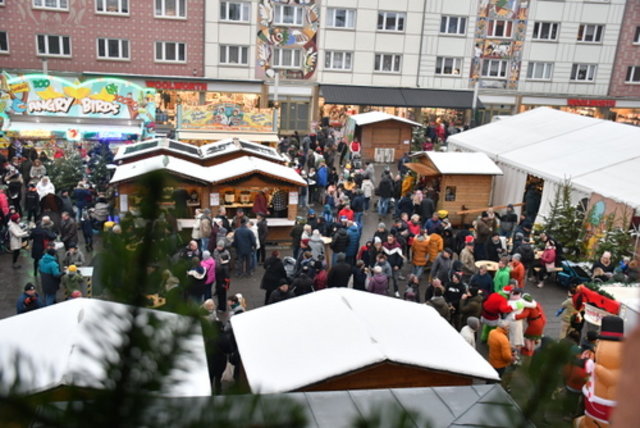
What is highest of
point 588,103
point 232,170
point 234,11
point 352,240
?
point 234,11

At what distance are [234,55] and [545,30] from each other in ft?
60.4

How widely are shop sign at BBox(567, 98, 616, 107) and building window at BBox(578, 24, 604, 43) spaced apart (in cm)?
351

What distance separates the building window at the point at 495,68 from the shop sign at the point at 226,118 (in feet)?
60.4

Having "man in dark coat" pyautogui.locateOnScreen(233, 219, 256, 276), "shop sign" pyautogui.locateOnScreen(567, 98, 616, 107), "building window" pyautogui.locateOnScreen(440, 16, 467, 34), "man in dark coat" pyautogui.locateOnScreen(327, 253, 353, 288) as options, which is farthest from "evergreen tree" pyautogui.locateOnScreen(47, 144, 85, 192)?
"shop sign" pyautogui.locateOnScreen(567, 98, 616, 107)

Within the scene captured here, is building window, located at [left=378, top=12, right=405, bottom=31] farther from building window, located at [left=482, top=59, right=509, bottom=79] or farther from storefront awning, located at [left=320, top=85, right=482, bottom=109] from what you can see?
building window, located at [left=482, top=59, right=509, bottom=79]

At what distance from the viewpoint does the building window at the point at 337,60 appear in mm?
35062

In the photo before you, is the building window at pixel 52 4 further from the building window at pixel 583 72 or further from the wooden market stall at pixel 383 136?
the building window at pixel 583 72

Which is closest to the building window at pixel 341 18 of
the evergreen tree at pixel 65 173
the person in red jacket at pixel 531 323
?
the evergreen tree at pixel 65 173

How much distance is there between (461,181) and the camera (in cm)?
1962

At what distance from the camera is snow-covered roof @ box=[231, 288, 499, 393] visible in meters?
7.08

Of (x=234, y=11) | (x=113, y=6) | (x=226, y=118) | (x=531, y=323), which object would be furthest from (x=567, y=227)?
(x=113, y=6)

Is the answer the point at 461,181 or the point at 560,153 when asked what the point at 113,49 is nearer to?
the point at 461,181

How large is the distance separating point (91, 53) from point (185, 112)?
39.3ft

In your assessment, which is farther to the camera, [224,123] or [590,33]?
[590,33]
